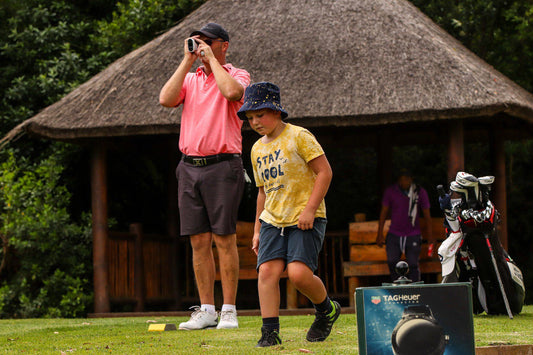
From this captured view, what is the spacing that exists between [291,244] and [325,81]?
5832 millimetres

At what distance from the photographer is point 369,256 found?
35.0 ft

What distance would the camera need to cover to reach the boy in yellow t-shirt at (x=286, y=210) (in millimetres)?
4707

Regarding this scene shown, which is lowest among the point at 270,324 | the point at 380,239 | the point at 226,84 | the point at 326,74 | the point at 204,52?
the point at 270,324

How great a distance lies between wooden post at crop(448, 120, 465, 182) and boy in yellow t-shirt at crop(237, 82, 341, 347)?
220 inches

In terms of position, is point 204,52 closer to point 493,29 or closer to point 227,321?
point 227,321

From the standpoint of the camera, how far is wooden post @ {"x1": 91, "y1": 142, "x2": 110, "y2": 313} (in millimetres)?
10432

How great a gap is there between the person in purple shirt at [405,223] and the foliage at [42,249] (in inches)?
155

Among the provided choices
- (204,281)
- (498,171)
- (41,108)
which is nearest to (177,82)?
(204,281)

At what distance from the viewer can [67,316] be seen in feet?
35.6

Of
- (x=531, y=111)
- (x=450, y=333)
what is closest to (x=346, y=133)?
(x=531, y=111)

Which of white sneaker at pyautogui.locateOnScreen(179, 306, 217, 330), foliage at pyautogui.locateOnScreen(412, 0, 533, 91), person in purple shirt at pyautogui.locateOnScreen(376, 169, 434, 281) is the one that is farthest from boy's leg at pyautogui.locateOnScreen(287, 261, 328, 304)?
foliage at pyautogui.locateOnScreen(412, 0, 533, 91)

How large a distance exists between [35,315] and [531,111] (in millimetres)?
6658

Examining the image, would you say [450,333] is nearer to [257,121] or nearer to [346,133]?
[257,121]

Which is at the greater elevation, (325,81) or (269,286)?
(325,81)
